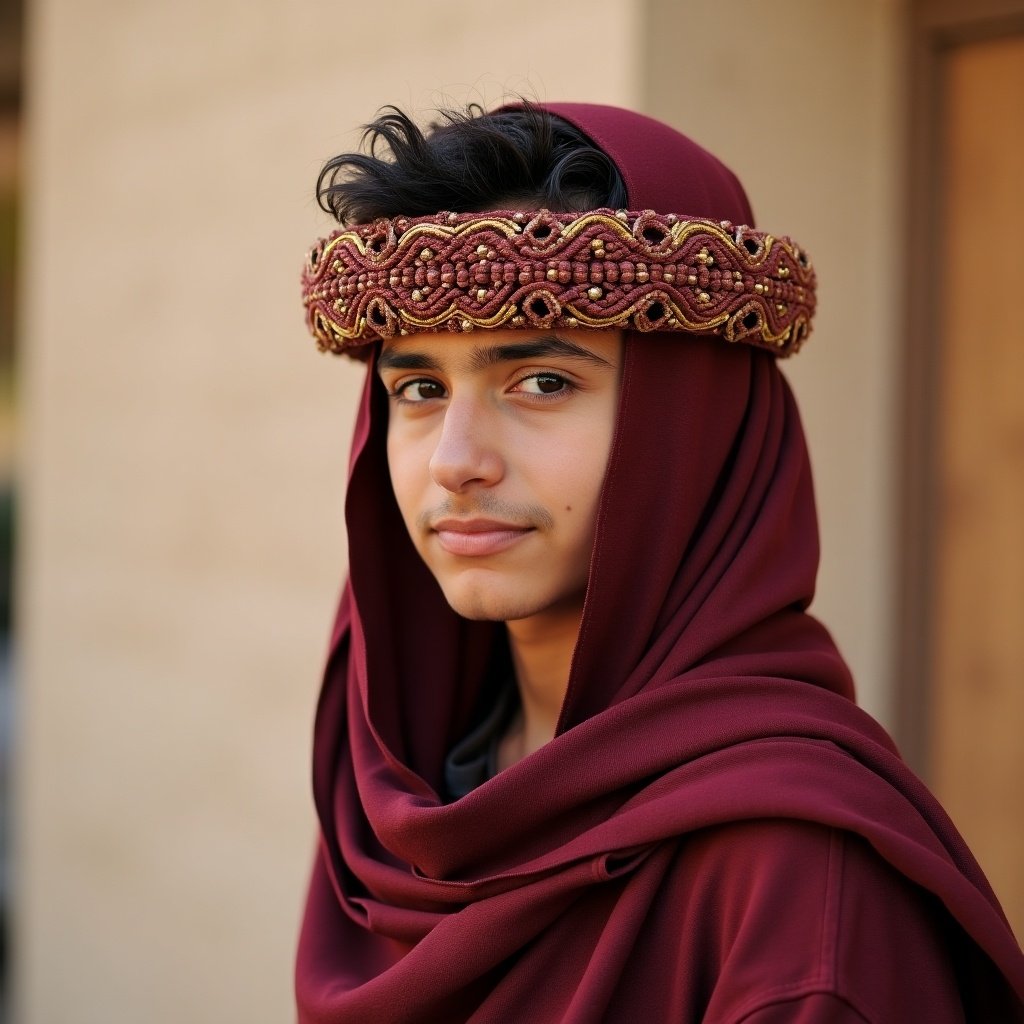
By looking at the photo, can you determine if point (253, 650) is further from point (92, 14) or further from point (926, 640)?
point (92, 14)

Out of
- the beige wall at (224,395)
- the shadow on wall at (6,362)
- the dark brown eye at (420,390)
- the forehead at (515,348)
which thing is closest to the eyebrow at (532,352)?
the forehead at (515,348)

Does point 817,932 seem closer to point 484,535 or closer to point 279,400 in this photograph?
point 484,535

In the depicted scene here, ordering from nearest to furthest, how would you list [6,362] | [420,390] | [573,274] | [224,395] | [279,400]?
[573,274]
[420,390]
[279,400]
[224,395]
[6,362]

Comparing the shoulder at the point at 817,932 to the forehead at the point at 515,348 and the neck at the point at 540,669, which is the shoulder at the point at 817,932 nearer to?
the neck at the point at 540,669

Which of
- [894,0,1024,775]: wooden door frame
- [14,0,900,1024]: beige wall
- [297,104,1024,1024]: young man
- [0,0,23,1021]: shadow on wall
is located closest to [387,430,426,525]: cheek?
[297,104,1024,1024]: young man

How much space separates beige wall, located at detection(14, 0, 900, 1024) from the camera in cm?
302

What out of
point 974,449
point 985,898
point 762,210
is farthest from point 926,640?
point 985,898

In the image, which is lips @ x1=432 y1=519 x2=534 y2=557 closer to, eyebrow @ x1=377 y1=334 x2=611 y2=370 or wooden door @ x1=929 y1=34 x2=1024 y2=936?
eyebrow @ x1=377 y1=334 x2=611 y2=370

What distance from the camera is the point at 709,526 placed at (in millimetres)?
1762

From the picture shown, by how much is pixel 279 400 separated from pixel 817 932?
2602 millimetres

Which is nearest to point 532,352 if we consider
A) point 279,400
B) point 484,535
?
point 484,535

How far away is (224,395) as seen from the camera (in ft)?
12.7

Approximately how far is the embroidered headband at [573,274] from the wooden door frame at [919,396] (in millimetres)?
1459

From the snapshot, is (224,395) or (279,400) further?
(224,395)
